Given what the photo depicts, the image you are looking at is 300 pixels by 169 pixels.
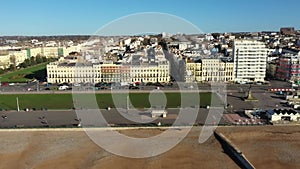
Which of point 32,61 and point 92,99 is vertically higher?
point 32,61

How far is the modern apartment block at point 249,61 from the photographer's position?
75.3 feet

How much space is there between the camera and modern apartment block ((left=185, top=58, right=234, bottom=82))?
22.9 meters

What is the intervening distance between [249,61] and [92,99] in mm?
12169

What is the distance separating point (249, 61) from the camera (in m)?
23.0

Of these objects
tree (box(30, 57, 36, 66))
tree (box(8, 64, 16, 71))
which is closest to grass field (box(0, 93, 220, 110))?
tree (box(8, 64, 16, 71))

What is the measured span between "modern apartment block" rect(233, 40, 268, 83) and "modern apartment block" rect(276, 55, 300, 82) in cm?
160

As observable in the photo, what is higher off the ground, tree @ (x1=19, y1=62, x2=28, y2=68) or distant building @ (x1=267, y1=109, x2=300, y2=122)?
tree @ (x1=19, y1=62, x2=28, y2=68)

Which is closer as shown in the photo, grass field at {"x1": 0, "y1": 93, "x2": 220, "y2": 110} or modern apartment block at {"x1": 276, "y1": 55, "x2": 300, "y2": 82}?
grass field at {"x1": 0, "y1": 93, "x2": 220, "y2": 110}

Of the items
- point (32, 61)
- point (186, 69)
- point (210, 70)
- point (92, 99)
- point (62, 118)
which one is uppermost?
point (32, 61)

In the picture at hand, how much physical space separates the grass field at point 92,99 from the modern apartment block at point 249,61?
5.26m

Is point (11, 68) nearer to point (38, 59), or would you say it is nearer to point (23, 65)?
point (23, 65)

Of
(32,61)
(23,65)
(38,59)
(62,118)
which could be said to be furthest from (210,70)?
(38,59)

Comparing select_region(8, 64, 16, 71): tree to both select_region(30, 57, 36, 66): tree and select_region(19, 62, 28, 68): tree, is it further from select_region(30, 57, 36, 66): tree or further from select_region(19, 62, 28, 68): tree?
select_region(30, 57, 36, 66): tree

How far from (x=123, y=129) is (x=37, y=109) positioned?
18.4 feet
